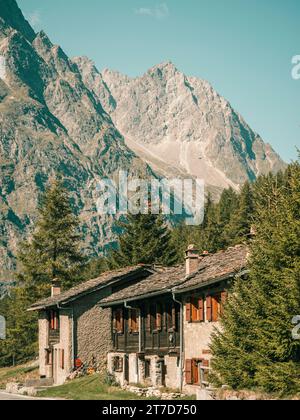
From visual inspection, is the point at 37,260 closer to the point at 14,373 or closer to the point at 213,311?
the point at 14,373

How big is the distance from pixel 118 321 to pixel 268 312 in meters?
21.6

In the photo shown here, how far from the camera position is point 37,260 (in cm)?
7094

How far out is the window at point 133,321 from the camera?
43872 mm

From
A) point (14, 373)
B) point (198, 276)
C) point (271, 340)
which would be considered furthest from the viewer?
point (14, 373)

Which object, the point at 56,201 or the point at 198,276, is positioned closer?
the point at 198,276

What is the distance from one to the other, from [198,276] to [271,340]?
35.7 ft

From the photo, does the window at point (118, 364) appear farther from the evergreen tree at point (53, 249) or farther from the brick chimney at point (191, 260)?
the evergreen tree at point (53, 249)

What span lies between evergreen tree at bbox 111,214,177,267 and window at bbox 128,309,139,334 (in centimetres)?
2502

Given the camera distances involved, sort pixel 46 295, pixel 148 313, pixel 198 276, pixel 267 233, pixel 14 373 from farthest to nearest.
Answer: pixel 46 295 < pixel 14 373 < pixel 148 313 < pixel 198 276 < pixel 267 233

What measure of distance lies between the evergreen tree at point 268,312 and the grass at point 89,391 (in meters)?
8.31

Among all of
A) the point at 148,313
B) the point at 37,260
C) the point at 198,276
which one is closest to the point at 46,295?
the point at 37,260

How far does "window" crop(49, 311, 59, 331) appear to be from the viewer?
2102 inches

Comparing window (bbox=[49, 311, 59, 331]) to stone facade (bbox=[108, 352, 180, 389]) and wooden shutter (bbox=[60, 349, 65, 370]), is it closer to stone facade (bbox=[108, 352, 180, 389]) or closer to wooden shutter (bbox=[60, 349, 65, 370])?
wooden shutter (bbox=[60, 349, 65, 370])

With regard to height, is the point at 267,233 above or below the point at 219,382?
above
